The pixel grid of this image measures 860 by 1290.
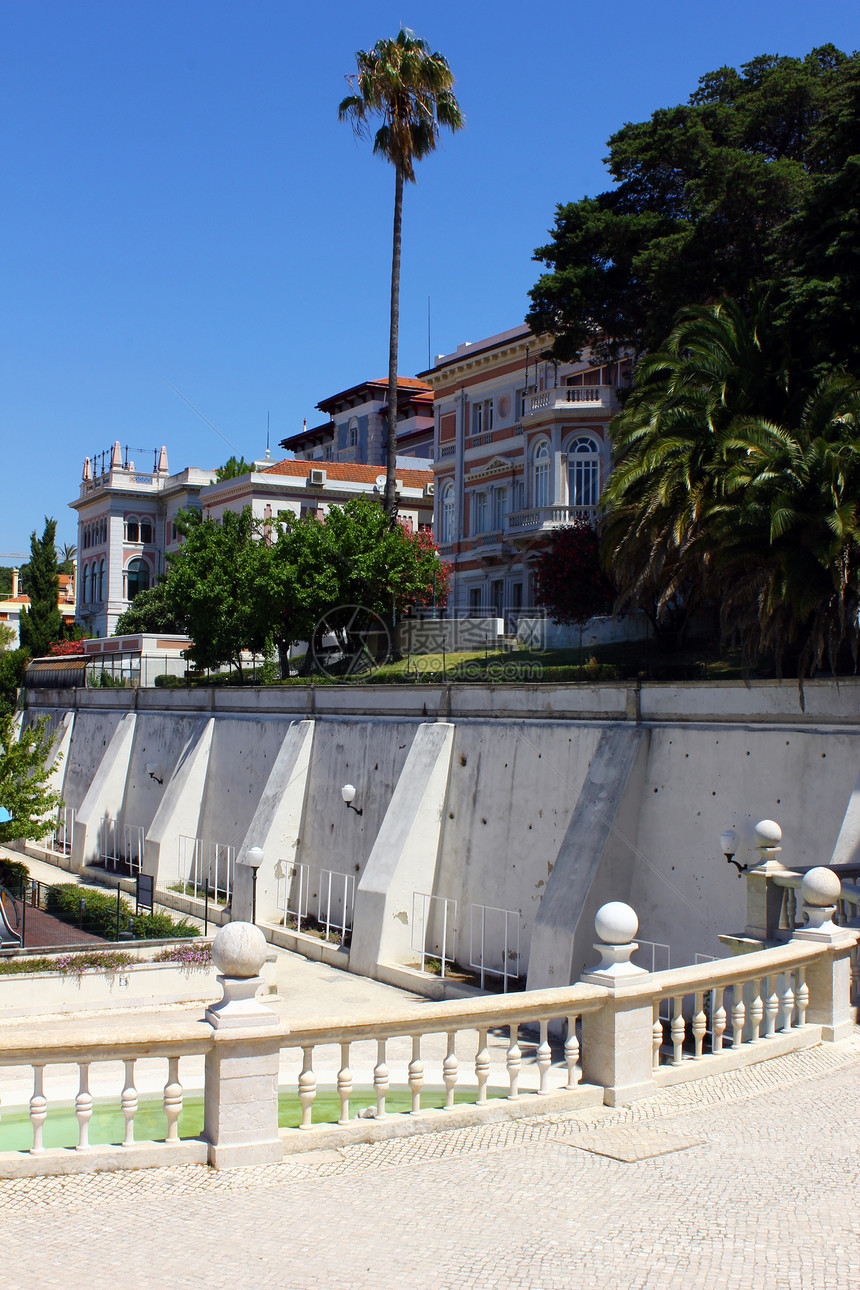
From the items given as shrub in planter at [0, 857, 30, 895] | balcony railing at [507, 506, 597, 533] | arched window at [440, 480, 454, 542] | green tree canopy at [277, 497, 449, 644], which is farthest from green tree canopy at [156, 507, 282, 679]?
shrub in planter at [0, 857, 30, 895]

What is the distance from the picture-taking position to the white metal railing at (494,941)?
16156 millimetres

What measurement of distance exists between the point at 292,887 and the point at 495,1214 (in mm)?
17436

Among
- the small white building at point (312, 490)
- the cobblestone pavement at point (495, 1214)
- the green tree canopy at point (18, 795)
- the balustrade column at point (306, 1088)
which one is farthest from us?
the small white building at point (312, 490)

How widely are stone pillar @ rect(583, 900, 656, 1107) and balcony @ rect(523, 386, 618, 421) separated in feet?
96.8

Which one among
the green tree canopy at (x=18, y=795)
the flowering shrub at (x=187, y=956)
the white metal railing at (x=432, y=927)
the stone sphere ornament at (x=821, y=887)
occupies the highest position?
the stone sphere ornament at (x=821, y=887)

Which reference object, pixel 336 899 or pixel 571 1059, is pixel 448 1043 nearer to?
pixel 571 1059

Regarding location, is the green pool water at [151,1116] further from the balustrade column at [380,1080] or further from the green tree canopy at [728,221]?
the green tree canopy at [728,221]

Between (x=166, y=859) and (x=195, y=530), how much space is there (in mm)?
18459

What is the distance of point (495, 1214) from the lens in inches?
203

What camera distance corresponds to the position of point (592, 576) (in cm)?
2820

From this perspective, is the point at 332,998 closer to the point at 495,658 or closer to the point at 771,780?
the point at 771,780

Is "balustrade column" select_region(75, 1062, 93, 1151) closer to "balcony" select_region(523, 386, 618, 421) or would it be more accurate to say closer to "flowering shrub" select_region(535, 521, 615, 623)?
"flowering shrub" select_region(535, 521, 615, 623)
